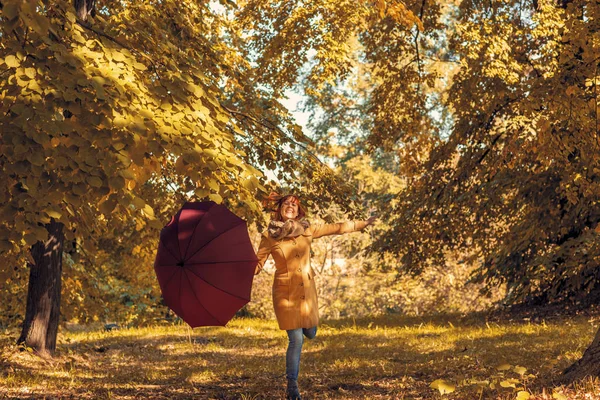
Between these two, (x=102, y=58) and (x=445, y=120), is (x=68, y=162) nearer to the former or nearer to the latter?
(x=102, y=58)

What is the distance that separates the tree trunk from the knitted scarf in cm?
257

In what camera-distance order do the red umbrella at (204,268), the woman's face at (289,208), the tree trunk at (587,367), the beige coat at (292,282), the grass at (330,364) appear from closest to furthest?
the tree trunk at (587,367), the red umbrella at (204,268), the beige coat at (292,282), the woman's face at (289,208), the grass at (330,364)

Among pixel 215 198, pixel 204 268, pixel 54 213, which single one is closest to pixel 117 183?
pixel 54 213

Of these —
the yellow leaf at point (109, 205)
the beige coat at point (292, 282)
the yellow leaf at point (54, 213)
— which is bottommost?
the beige coat at point (292, 282)

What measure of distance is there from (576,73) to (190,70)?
4048 mm

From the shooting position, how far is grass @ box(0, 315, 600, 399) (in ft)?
24.5

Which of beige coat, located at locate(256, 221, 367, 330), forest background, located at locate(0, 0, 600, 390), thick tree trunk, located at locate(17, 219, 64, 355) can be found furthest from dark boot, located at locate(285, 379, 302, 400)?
thick tree trunk, located at locate(17, 219, 64, 355)

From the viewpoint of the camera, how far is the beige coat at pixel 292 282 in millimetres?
6844

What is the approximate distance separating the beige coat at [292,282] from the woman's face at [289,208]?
0.68 feet

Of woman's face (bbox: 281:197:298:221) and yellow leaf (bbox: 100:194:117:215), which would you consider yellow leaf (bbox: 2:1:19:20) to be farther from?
woman's face (bbox: 281:197:298:221)

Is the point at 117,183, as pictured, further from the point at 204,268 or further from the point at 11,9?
the point at 204,268

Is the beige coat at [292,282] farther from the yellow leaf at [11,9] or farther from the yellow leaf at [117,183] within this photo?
the yellow leaf at [11,9]

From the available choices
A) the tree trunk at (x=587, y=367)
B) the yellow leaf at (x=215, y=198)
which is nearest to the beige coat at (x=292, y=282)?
the yellow leaf at (x=215, y=198)

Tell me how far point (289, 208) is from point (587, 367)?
284 centimetres
